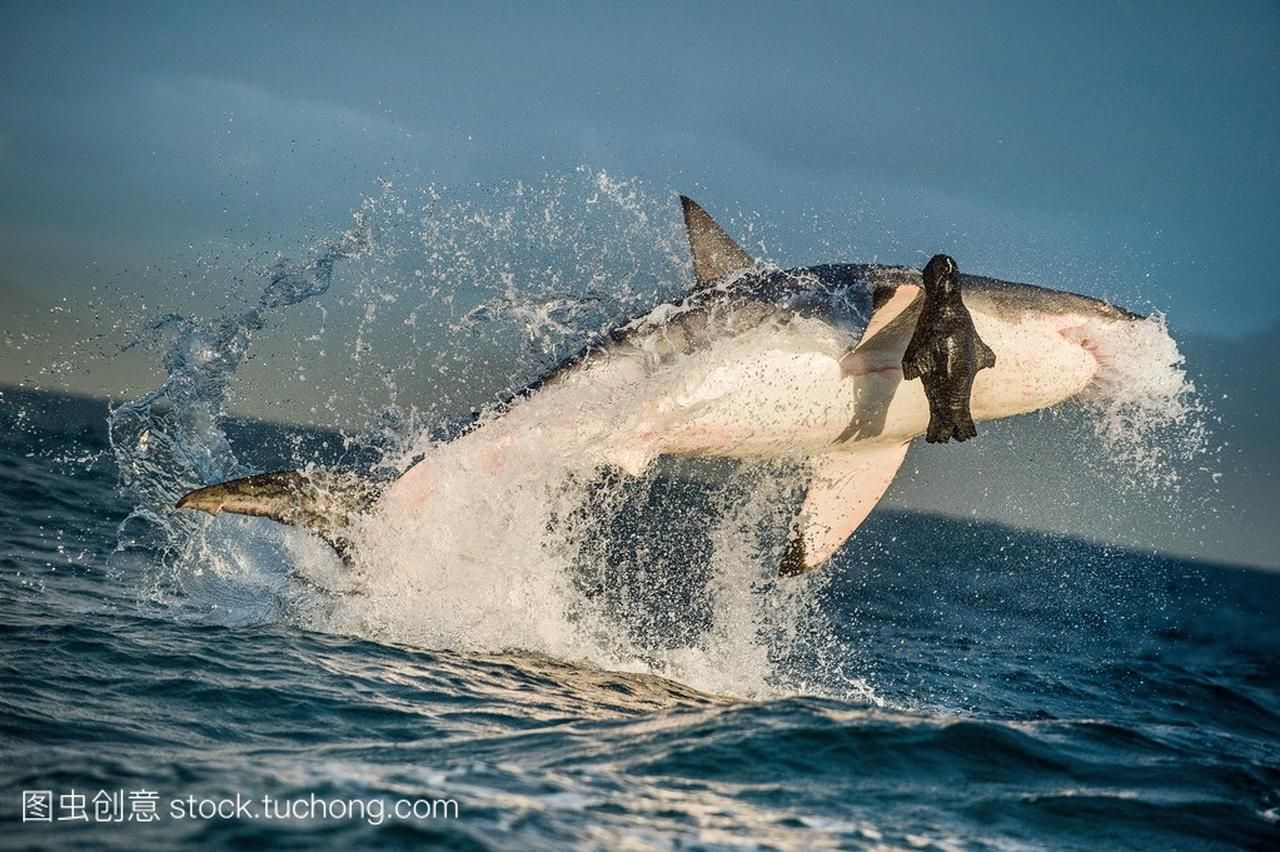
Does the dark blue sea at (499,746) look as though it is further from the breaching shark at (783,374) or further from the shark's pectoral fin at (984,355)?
the shark's pectoral fin at (984,355)

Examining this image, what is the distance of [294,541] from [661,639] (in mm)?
4539

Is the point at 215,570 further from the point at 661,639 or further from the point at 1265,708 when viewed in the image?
the point at 1265,708

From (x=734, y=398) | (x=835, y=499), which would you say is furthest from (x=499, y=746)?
(x=835, y=499)

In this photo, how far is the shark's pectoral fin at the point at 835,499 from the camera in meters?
10.4

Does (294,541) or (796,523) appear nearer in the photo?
(294,541)

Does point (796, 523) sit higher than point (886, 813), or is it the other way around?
point (796, 523)

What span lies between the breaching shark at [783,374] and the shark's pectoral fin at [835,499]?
0.56 meters

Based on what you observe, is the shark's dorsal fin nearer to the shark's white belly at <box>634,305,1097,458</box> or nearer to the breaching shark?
the breaching shark

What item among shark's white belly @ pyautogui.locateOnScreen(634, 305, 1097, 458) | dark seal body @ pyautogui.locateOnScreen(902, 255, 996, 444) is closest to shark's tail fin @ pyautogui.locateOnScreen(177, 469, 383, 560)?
shark's white belly @ pyautogui.locateOnScreen(634, 305, 1097, 458)

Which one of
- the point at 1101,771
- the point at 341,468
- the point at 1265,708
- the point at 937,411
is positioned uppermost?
the point at 937,411

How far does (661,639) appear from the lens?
12.0m

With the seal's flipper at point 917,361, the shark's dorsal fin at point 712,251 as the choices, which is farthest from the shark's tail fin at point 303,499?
the seal's flipper at point 917,361

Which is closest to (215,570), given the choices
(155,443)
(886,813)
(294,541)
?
(155,443)

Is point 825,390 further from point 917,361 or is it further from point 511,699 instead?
point 511,699
